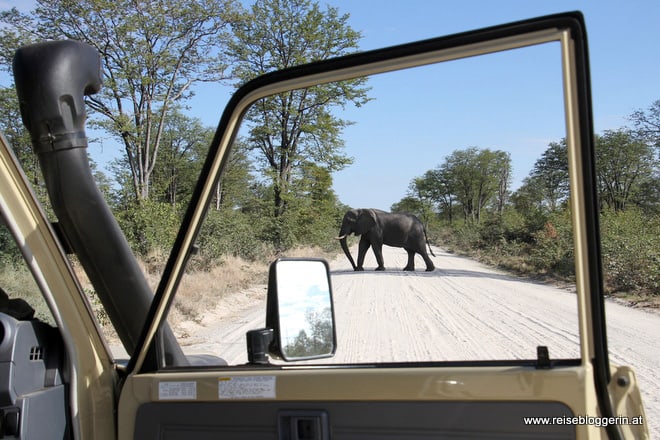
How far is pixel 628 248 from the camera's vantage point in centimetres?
342

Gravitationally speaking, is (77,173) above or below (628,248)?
above

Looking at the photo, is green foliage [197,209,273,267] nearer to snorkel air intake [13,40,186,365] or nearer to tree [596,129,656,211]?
snorkel air intake [13,40,186,365]

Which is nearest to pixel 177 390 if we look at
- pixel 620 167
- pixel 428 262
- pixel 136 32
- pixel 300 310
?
pixel 300 310

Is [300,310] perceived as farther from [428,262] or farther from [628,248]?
[628,248]

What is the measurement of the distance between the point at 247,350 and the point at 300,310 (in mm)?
197

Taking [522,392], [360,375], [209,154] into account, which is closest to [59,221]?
[209,154]

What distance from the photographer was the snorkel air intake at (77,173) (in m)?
1.65

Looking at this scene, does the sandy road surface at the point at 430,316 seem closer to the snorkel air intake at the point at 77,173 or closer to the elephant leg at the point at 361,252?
the elephant leg at the point at 361,252

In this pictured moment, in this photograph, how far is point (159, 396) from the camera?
1595 millimetres

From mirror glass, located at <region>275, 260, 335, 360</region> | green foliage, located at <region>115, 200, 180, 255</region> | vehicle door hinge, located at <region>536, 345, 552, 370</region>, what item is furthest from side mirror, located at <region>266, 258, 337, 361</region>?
green foliage, located at <region>115, 200, 180, 255</region>

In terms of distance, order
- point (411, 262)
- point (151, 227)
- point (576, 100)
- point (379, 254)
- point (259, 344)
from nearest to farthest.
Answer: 1. point (576, 100)
2. point (259, 344)
3. point (411, 262)
4. point (379, 254)
5. point (151, 227)

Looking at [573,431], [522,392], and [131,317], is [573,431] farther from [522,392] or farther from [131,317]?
[131,317]

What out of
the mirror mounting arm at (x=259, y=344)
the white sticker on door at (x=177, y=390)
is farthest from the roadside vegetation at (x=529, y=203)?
the white sticker on door at (x=177, y=390)

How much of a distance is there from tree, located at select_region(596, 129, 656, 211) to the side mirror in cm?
85
